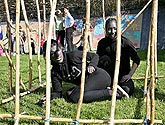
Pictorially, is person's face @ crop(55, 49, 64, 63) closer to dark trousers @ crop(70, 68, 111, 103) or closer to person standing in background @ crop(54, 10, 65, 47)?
dark trousers @ crop(70, 68, 111, 103)

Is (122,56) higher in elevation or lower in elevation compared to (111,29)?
lower

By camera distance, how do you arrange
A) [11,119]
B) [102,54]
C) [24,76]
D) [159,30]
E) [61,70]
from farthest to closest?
1. [159,30]
2. [24,76]
3. [102,54]
4. [61,70]
5. [11,119]

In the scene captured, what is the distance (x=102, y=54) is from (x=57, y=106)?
1.00 metres

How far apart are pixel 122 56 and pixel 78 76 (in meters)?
0.60

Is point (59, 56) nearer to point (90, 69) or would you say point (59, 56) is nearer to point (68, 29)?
point (90, 69)

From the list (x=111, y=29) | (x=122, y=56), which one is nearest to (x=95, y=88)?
(x=122, y=56)

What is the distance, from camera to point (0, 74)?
19.2 feet

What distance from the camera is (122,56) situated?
4.14 m

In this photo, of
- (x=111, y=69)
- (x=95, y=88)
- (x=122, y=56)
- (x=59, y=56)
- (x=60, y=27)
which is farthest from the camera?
(x=60, y=27)

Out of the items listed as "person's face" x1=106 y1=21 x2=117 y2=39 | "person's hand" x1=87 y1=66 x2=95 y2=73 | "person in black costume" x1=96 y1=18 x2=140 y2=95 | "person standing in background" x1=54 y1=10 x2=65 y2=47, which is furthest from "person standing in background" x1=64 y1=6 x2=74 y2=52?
"person's hand" x1=87 y1=66 x2=95 y2=73

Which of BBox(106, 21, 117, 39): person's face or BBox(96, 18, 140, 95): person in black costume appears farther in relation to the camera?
BBox(96, 18, 140, 95): person in black costume

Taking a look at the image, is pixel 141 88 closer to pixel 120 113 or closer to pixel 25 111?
pixel 120 113

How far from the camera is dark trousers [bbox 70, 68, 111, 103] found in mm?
3793

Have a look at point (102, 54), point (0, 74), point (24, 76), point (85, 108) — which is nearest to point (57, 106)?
point (85, 108)
